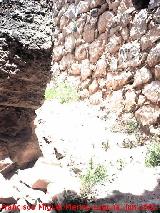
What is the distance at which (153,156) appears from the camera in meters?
4.21

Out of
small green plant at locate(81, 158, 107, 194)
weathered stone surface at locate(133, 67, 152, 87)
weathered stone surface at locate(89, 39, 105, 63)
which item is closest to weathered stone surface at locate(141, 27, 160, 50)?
weathered stone surface at locate(133, 67, 152, 87)

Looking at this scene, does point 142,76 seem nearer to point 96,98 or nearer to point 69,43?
point 96,98

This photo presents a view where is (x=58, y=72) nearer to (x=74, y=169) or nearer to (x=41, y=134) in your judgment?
(x=41, y=134)

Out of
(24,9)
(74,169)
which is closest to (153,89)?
(74,169)

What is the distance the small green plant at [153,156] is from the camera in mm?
4137

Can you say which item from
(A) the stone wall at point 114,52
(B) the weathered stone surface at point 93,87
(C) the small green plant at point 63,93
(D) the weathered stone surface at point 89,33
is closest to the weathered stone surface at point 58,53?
(A) the stone wall at point 114,52

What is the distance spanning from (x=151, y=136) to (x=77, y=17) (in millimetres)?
3404

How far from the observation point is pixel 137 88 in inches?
213

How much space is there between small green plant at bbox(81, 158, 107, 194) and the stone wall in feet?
4.32

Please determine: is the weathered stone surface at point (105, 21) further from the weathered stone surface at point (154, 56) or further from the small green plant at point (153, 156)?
the small green plant at point (153, 156)

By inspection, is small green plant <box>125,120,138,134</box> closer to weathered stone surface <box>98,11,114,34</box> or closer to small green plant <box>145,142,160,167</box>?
small green plant <box>145,142,160,167</box>

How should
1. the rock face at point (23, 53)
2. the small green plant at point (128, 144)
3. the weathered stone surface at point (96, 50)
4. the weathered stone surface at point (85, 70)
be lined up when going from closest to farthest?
the rock face at point (23, 53) < the small green plant at point (128, 144) < the weathered stone surface at point (96, 50) < the weathered stone surface at point (85, 70)

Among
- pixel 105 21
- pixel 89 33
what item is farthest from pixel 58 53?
pixel 105 21

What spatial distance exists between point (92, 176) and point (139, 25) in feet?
9.34
